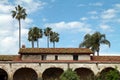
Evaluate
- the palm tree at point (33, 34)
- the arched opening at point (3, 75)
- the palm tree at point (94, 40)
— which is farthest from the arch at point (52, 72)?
the palm tree at point (33, 34)

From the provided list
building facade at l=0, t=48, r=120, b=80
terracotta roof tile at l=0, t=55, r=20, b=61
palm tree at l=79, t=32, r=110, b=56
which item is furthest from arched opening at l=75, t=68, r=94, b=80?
palm tree at l=79, t=32, r=110, b=56

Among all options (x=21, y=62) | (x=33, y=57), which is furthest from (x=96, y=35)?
(x=21, y=62)

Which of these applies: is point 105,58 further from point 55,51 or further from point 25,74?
point 25,74

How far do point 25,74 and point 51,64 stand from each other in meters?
4.75

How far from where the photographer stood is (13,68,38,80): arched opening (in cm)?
5406

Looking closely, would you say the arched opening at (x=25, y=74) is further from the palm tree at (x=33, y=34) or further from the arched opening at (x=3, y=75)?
the palm tree at (x=33, y=34)

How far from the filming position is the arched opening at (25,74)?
2128 inches

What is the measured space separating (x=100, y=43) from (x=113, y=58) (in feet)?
59.2

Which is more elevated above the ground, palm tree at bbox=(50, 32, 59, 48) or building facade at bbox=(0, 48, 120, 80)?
palm tree at bbox=(50, 32, 59, 48)

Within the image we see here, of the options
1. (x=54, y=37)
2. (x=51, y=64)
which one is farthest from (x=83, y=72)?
(x=54, y=37)

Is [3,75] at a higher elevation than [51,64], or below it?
below

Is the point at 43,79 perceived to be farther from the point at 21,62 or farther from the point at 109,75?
the point at 109,75

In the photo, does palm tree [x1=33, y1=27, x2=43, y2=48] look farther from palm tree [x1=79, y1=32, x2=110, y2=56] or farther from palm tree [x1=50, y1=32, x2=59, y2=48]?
palm tree [x1=79, y1=32, x2=110, y2=56]

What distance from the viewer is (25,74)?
54.4 meters
